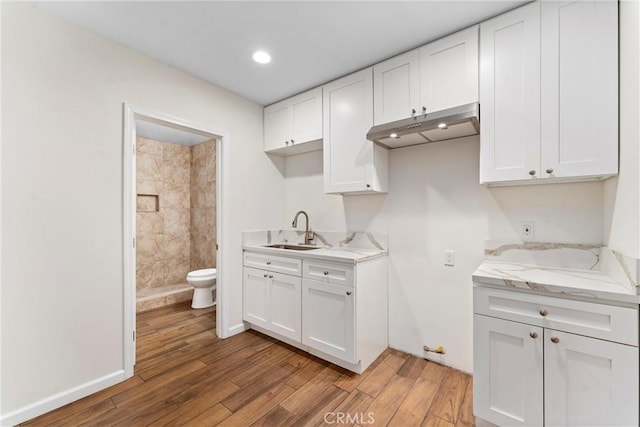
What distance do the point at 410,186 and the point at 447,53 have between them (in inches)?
39.3

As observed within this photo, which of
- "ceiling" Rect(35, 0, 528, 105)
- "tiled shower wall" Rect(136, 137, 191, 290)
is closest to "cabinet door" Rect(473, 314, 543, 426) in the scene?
"ceiling" Rect(35, 0, 528, 105)

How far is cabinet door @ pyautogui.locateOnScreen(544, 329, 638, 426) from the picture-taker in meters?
1.15

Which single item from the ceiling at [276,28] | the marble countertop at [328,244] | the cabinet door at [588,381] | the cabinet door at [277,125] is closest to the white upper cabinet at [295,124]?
the cabinet door at [277,125]

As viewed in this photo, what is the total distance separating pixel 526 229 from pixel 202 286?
11.5 feet

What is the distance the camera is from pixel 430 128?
5.97 ft

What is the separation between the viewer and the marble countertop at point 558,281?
119cm

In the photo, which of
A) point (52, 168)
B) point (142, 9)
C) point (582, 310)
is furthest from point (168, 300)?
point (582, 310)

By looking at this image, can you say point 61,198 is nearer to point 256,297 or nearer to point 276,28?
point 256,297

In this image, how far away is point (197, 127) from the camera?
2.48 meters

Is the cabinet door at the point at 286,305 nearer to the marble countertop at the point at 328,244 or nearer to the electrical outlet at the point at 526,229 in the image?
the marble countertop at the point at 328,244

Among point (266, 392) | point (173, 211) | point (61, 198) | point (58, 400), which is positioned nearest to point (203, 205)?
point (173, 211)

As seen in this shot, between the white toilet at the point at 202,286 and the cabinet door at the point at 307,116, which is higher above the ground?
the cabinet door at the point at 307,116

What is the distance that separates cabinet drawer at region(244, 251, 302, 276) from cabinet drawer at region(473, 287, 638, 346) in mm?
1398

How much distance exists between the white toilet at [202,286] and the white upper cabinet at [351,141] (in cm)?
210
